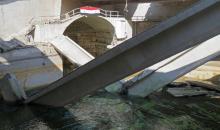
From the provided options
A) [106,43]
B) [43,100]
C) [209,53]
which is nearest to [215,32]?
[43,100]

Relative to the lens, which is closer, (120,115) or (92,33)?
(120,115)

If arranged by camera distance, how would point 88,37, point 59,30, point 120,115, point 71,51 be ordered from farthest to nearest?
1. point 88,37
2. point 59,30
3. point 71,51
4. point 120,115

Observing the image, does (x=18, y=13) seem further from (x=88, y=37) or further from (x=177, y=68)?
(x=177, y=68)

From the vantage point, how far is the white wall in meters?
34.4

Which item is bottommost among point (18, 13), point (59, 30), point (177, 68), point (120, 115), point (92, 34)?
point (120, 115)

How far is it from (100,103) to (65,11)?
24.1m

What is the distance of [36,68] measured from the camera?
28.5 meters

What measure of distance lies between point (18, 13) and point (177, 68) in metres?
21.1

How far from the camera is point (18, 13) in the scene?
3588 centimetres

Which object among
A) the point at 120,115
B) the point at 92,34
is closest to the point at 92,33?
the point at 92,34

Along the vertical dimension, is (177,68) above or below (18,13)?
below

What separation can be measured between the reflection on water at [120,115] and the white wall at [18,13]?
1674 cm

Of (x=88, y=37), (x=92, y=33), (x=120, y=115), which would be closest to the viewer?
(x=120, y=115)

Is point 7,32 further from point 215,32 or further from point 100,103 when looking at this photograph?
point 215,32
